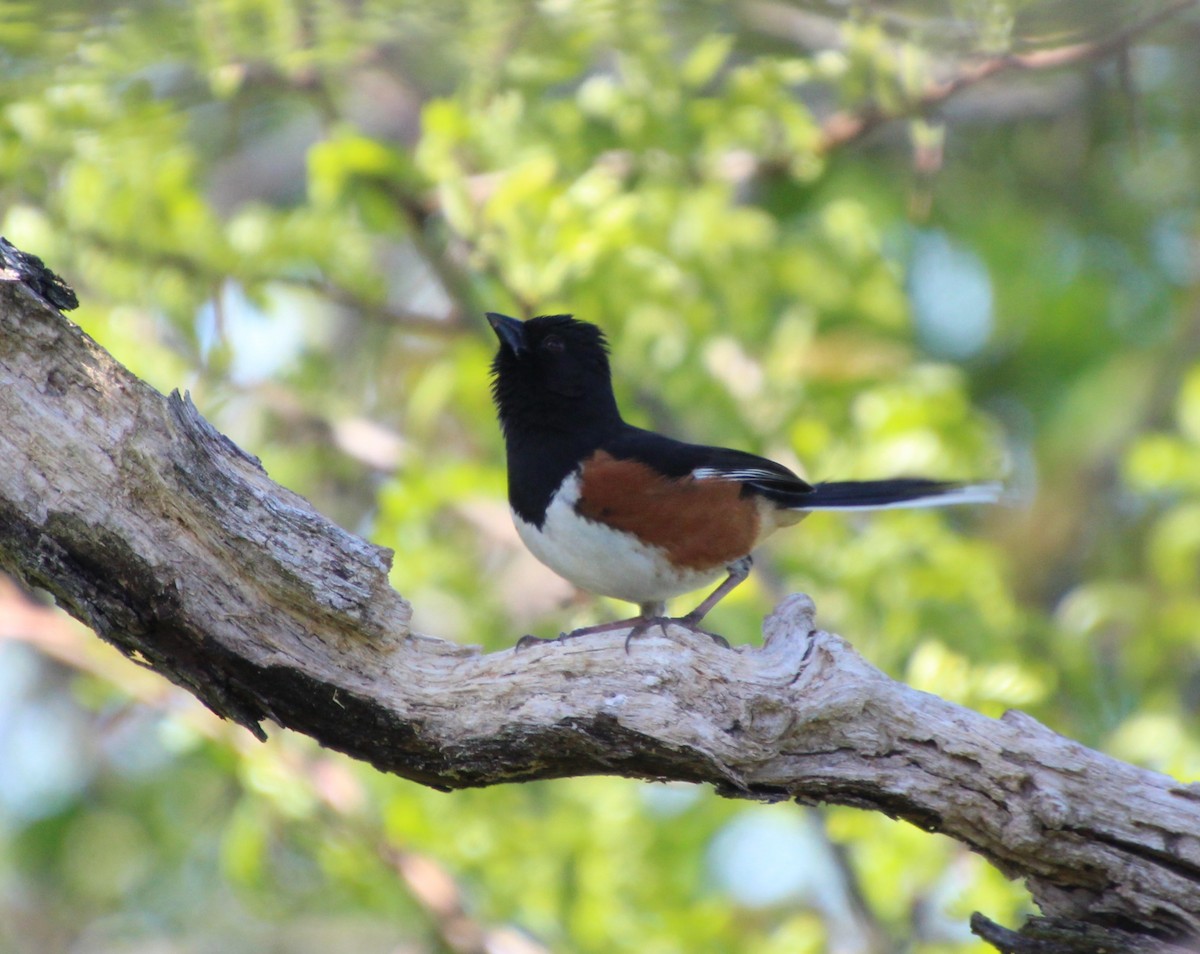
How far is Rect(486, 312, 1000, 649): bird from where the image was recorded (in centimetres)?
355

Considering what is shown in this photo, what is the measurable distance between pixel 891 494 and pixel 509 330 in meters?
1.34

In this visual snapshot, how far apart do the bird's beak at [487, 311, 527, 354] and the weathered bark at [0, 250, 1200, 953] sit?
149 cm

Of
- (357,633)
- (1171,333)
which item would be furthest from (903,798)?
(1171,333)

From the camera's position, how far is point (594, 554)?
3.52 m

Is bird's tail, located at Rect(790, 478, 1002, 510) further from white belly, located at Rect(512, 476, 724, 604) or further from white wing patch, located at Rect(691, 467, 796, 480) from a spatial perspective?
white belly, located at Rect(512, 476, 724, 604)

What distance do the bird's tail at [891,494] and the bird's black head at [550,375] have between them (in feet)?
2.35

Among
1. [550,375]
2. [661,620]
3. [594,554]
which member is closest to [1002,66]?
[550,375]

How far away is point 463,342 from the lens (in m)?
5.36

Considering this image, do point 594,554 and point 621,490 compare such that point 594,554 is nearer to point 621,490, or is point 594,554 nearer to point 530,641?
point 621,490

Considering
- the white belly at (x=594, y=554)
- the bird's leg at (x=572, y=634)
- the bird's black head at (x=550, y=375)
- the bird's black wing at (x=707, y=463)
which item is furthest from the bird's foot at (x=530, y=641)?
the bird's black head at (x=550, y=375)

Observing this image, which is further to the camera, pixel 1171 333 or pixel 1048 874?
pixel 1171 333

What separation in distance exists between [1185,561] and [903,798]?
2950 millimetres

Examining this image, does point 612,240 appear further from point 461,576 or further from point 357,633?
point 357,633

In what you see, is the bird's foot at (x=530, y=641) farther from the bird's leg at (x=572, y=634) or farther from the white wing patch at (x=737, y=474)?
the white wing patch at (x=737, y=474)
